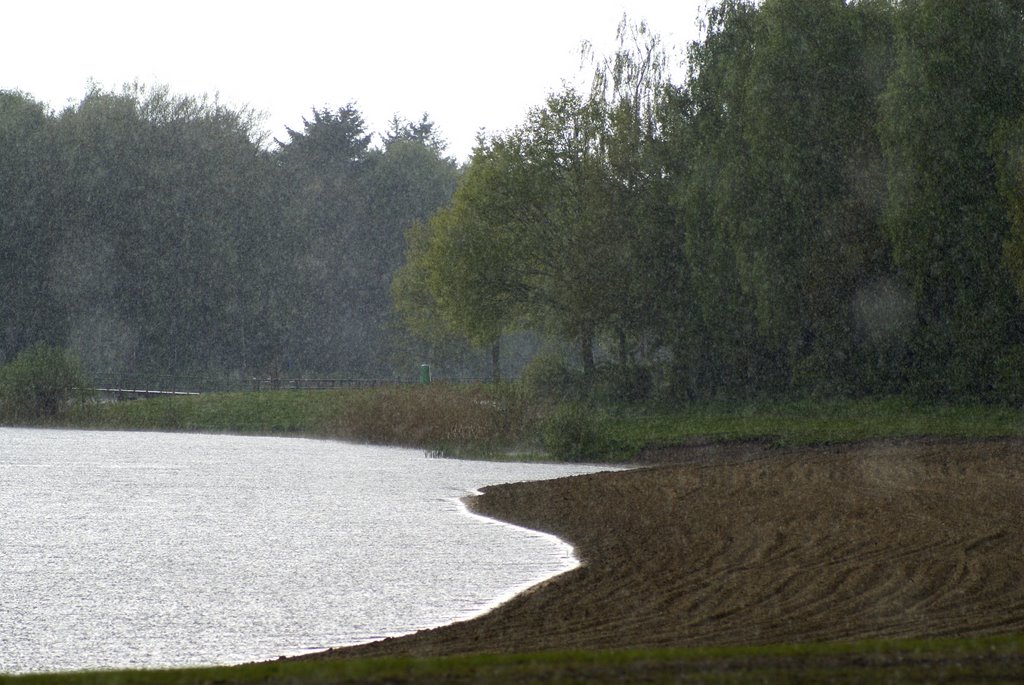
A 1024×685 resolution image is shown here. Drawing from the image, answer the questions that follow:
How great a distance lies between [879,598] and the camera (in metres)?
10.6

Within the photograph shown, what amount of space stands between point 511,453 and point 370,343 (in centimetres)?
6077

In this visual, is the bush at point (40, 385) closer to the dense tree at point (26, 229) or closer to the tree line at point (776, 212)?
the tree line at point (776, 212)

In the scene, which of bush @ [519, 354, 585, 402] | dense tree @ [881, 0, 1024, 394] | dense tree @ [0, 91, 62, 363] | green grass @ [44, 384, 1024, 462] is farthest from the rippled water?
dense tree @ [0, 91, 62, 363]

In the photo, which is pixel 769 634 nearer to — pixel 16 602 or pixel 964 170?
pixel 16 602

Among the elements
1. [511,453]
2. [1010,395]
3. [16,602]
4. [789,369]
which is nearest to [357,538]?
[16,602]

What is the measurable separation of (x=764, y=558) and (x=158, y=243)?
230ft

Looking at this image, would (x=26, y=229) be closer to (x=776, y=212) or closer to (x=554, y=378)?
(x=554, y=378)

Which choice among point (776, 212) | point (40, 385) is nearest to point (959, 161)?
point (776, 212)

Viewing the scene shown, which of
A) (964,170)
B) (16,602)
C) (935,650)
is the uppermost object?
(964,170)

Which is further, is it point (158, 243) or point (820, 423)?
point (158, 243)

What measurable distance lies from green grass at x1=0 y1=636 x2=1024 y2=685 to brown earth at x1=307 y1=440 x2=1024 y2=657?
307 cm

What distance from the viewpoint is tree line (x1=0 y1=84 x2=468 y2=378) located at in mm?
76562

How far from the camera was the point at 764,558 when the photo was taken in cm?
1369

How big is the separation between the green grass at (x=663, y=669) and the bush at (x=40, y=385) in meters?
47.7
